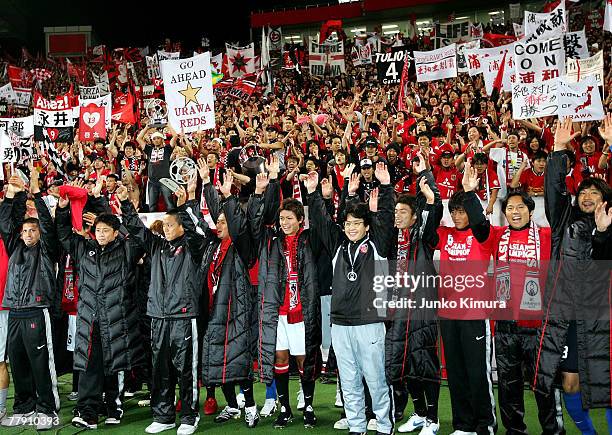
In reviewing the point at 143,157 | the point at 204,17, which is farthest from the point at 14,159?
the point at 204,17

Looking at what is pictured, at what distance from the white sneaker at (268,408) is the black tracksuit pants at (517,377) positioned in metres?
2.35

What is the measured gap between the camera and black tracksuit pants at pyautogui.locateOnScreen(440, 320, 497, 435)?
5879mm

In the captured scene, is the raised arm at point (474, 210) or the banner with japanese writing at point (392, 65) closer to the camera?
the raised arm at point (474, 210)

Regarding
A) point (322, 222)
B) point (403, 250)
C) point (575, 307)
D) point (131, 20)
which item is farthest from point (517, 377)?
point (131, 20)

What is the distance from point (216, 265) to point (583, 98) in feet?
18.7

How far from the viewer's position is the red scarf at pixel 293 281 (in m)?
6.73

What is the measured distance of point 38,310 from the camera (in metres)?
7.01

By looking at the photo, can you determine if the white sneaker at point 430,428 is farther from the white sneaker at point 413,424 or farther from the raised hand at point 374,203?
the raised hand at point 374,203

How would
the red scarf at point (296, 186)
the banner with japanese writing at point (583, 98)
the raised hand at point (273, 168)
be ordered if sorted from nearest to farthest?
the raised hand at point (273, 168) < the red scarf at point (296, 186) < the banner with japanese writing at point (583, 98)

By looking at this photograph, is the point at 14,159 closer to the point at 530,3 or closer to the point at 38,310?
the point at 38,310

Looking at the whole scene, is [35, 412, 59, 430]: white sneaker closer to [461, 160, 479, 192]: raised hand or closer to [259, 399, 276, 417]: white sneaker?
[259, 399, 276, 417]: white sneaker

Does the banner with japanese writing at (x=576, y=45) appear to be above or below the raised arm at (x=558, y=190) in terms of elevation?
above

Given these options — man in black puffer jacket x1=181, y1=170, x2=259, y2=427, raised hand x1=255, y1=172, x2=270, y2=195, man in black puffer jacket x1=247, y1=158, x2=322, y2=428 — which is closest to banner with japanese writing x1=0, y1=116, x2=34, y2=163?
man in black puffer jacket x1=181, y1=170, x2=259, y2=427

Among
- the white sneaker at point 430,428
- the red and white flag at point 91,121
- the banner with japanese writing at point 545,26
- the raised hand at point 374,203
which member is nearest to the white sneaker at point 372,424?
the white sneaker at point 430,428
